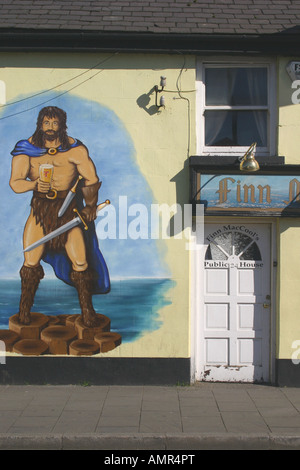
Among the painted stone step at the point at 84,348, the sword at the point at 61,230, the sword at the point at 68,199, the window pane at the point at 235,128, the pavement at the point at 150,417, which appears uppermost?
the window pane at the point at 235,128

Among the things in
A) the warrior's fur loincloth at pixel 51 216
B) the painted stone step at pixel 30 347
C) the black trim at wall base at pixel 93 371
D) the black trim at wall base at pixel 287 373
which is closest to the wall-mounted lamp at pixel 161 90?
the warrior's fur loincloth at pixel 51 216

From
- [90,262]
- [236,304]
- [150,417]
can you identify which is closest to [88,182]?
[90,262]

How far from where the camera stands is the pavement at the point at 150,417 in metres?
5.77

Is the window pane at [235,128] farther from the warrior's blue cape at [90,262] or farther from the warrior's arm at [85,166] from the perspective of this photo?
the warrior's blue cape at [90,262]

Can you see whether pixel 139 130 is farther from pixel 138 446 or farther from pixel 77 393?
pixel 138 446

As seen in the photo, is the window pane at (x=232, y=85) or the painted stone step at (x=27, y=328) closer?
the painted stone step at (x=27, y=328)

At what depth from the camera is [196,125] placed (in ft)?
26.0

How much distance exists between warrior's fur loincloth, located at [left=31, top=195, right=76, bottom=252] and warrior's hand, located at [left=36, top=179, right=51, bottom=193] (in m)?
0.12

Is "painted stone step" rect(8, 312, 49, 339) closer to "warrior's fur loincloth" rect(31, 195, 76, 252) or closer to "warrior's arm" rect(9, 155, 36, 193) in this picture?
"warrior's fur loincloth" rect(31, 195, 76, 252)

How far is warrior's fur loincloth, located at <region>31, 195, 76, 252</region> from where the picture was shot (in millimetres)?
7840

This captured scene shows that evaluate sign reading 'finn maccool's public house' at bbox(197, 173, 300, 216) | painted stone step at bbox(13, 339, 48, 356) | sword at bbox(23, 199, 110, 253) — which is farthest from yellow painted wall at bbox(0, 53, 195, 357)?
painted stone step at bbox(13, 339, 48, 356)

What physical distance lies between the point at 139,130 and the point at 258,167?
190cm

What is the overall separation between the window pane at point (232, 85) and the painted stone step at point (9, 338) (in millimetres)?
4702

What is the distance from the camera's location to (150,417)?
6.40 meters
